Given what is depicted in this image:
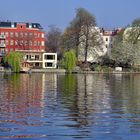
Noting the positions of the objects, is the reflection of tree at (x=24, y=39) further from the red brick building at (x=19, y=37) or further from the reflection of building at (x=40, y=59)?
the reflection of building at (x=40, y=59)

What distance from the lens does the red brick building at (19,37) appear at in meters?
129

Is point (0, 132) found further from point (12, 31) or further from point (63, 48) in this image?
point (12, 31)

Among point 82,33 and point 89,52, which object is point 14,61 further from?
point 89,52

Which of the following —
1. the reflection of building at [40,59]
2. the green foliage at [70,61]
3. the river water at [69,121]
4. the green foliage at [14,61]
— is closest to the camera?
the river water at [69,121]

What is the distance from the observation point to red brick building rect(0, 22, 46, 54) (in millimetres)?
129250

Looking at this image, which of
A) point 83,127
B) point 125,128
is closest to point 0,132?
point 83,127

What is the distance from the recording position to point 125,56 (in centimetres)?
11781

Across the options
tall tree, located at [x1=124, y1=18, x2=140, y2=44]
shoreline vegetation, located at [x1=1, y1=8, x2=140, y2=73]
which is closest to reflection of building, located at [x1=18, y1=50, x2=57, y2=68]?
shoreline vegetation, located at [x1=1, y1=8, x2=140, y2=73]

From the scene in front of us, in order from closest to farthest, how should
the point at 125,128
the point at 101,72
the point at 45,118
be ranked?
the point at 125,128 → the point at 45,118 → the point at 101,72

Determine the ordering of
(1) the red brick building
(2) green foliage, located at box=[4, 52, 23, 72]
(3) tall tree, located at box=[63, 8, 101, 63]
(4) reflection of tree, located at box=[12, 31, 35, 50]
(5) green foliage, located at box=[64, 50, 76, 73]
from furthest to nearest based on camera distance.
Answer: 1. (4) reflection of tree, located at box=[12, 31, 35, 50]
2. (1) the red brick building
3. (3) tall tree, located at box=[63, 8, 101, 63]
4. (5) green foliage, located at box=[64, 50, 76, 73]
5. (2) green foliage, located at box=[4, 52, 23, 72]

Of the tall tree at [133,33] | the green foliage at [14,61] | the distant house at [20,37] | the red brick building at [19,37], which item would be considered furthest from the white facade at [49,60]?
the tall tree at [133,33]

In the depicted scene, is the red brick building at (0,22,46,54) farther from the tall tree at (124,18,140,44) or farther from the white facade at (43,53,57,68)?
the tall tree at (124,18,140,44)

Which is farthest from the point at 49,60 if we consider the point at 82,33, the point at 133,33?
the point at 133,33

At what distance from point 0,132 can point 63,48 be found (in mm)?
96230
